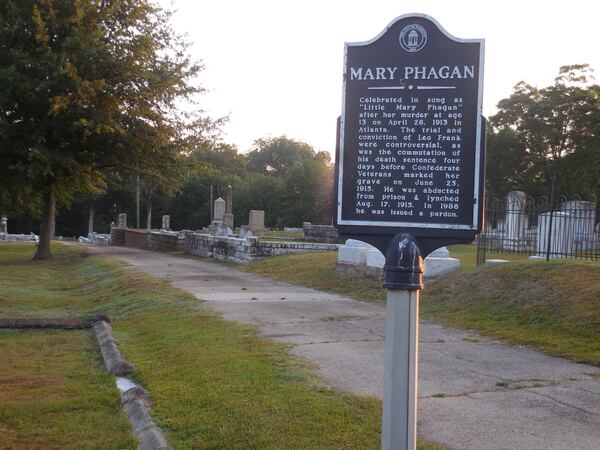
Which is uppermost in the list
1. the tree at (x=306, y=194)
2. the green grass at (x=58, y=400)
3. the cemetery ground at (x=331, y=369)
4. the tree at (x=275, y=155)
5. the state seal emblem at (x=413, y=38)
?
the tree at (x=275, y=155)

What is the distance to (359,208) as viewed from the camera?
14.2 feet

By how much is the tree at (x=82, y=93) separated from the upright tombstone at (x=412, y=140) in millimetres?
17989

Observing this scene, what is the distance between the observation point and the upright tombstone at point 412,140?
4.20m

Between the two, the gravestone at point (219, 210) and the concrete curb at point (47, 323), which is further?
the gravestone at point (219, 210)

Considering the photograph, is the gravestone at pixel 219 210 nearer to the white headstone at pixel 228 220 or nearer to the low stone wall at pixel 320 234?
the white headstone at pixel 228 220

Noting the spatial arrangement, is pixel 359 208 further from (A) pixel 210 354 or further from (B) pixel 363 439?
(A) pixel 210 354

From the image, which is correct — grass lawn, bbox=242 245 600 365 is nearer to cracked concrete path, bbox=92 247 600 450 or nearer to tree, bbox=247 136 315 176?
cracked concrete path, bbox=92 247 600 450

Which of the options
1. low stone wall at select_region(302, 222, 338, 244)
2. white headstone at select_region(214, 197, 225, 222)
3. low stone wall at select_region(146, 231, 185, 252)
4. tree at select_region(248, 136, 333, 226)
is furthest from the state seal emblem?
tree at select_region(248, 136, 333, 226)

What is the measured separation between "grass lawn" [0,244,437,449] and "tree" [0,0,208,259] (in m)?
12.2

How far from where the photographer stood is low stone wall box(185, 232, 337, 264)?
79.3 ft

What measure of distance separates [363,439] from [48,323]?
701cm

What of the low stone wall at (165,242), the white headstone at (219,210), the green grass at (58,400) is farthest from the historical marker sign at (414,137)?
the white headstone at (219,210)

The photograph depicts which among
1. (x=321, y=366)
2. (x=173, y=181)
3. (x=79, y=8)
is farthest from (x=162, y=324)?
(x=173, y=181)

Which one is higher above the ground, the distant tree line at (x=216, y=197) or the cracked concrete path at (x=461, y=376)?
the distant tree line at (x=216, y=197)
